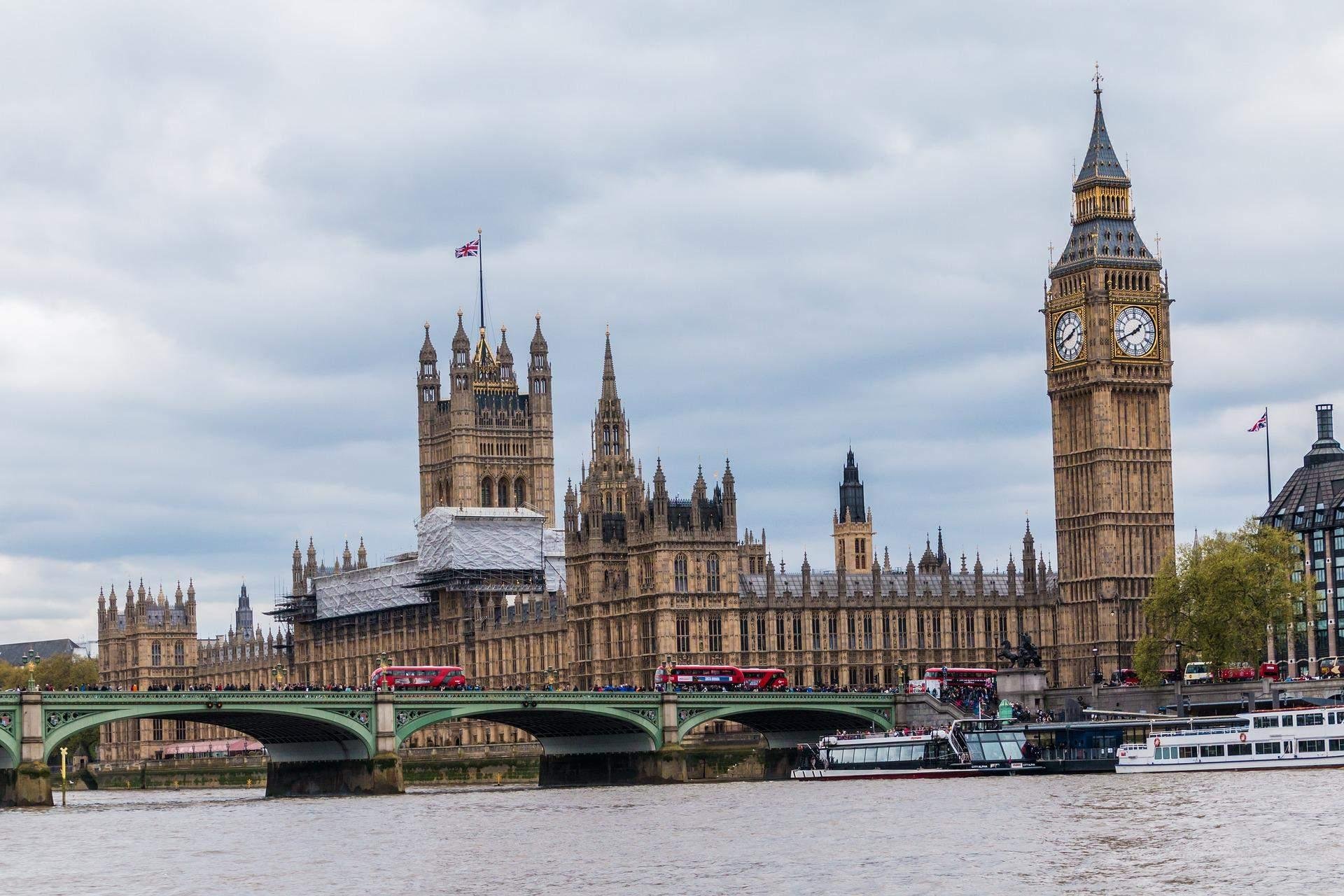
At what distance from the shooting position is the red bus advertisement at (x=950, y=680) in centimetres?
13575

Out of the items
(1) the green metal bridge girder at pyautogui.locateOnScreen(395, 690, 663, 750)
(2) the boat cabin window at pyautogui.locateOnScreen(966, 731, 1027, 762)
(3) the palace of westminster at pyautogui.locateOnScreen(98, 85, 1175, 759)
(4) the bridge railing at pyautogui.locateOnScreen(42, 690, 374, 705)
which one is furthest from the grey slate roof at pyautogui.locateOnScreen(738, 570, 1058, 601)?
(4) the bridge railing at pyautogui.locateOnScreen(42, 690, 374, 705)

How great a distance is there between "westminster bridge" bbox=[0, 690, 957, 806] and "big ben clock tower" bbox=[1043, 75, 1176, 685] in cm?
2407

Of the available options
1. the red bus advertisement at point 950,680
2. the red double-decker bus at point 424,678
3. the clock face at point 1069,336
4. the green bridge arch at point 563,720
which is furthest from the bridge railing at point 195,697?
the clock face at point 1069,336

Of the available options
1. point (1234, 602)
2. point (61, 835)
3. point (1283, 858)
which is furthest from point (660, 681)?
point (1283, 858)

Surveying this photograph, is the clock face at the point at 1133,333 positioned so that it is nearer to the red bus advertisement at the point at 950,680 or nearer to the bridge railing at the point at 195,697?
the red bus advertisement at the point at 950,680

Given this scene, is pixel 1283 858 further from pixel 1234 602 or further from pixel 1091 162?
pixel 1091 162

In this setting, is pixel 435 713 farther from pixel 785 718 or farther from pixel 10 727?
pixel 10 727

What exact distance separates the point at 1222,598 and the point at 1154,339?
77.7 ft

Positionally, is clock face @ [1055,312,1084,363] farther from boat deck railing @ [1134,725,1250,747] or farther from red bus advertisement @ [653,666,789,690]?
boat deck railing @ [1134,725,1250,747]

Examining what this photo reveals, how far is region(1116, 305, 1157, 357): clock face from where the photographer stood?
15375 cm

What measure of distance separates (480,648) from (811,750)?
57.4 metres

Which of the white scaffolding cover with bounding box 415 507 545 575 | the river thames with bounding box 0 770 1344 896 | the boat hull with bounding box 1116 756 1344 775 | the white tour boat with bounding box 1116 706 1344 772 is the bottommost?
the river thames with bounding box 0 770 1344 896

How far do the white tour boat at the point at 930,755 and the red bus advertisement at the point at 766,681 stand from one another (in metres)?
16.9

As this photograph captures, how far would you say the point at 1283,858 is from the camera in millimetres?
72438
